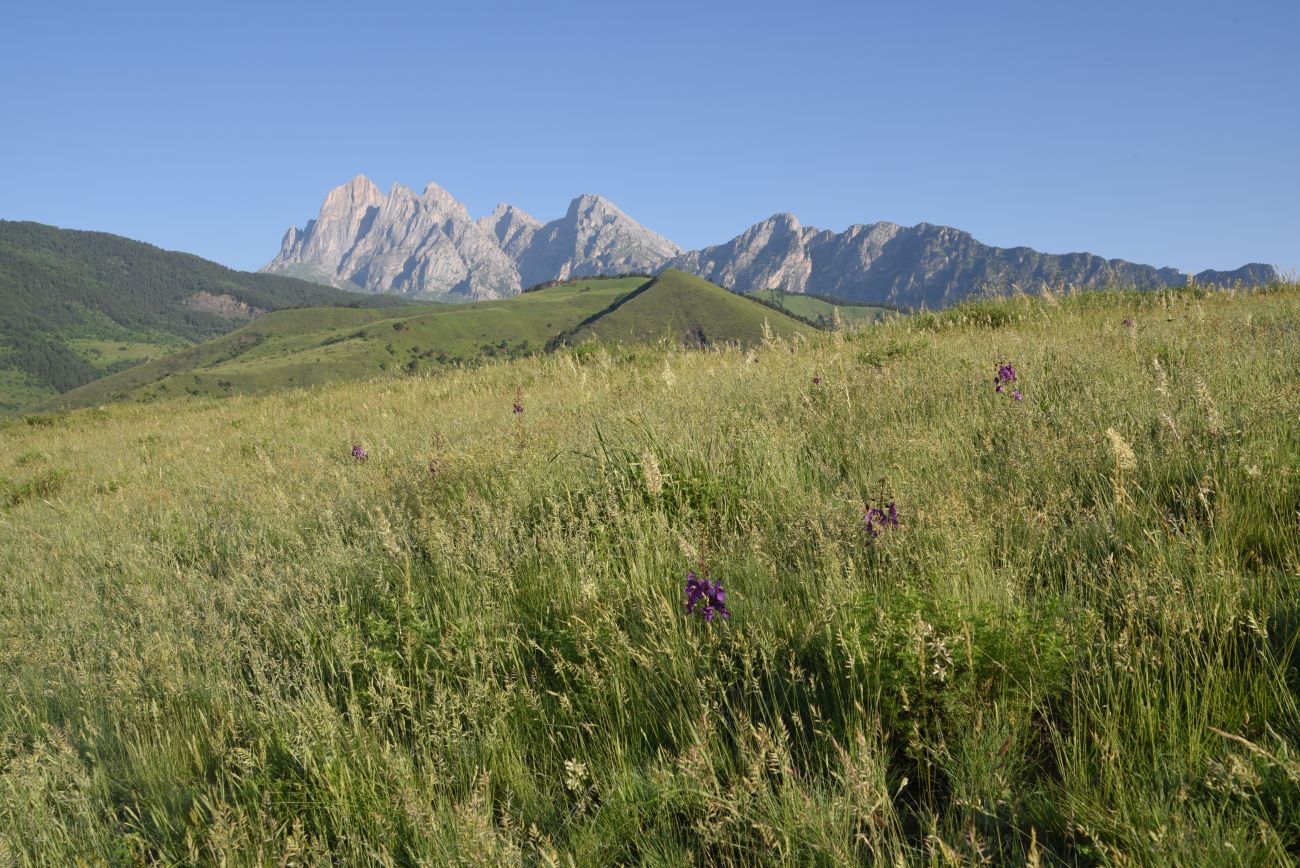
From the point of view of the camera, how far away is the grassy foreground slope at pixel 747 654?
6.52 ft

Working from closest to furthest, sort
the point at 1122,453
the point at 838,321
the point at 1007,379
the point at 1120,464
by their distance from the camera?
the point at 1120,464 < the point at 1122,453 < the point at 1007,379 < the point at 838,321

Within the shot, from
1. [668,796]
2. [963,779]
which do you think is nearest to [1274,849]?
[963,779]

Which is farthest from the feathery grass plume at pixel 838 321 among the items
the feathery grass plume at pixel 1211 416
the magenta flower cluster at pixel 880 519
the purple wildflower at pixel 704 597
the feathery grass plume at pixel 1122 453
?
the purple wildflower at pixel 704 597

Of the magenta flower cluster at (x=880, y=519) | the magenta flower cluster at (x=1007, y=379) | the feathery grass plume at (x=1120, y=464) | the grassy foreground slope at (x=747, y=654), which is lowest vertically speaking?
the grassy foreground slope at (x=747, y=654)

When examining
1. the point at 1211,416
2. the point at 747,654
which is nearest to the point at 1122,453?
the point at 1211,416

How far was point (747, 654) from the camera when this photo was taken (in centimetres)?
255

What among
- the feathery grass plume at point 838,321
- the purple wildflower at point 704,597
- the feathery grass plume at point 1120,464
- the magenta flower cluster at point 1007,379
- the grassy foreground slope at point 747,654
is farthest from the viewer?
the feathery grass plume at point 838,321

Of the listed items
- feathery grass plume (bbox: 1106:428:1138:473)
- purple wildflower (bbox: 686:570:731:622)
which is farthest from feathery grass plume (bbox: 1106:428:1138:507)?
purple wildflower (bbox: 686:570:731:622)

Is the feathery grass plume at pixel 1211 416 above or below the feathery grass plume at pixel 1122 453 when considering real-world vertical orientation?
above

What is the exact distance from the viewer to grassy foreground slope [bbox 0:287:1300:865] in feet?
6.52

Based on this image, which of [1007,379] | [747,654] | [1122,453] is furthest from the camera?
[1007,379]

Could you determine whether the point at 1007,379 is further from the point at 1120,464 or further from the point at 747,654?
the point at 747,654

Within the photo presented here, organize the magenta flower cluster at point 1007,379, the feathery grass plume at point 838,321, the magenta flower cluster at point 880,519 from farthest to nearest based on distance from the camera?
1. the feathery grass plume at point 838,321
2. the magenta flower cluster at point 1007,379
3. the magenta flower cluster at point 880,519

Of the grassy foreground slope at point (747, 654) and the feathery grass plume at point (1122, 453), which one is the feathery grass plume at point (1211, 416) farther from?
the feathery grass plume at point (1122, 453)
